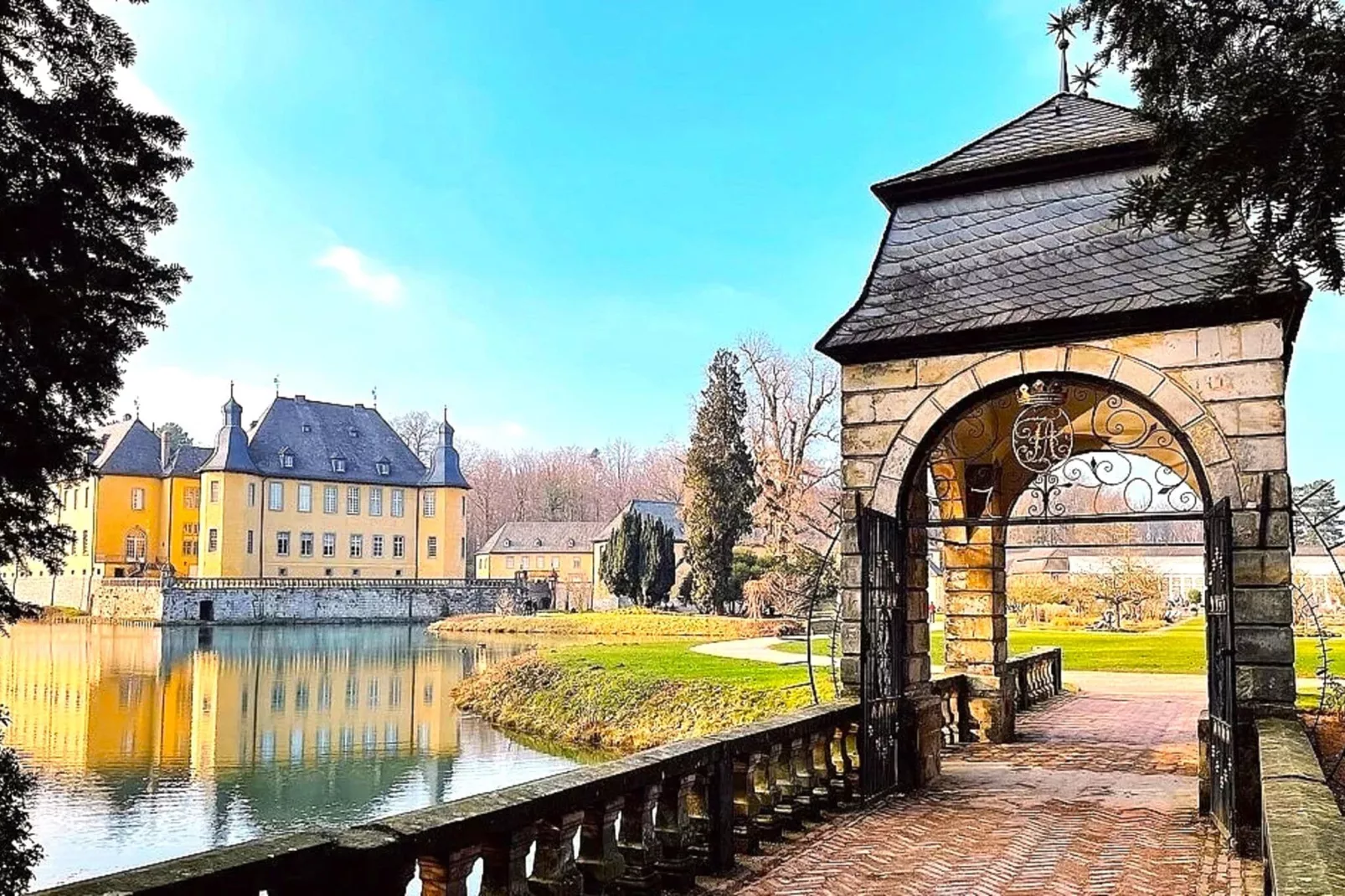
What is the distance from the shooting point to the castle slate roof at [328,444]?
48.6m

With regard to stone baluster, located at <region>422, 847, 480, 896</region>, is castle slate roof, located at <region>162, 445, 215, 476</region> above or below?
above

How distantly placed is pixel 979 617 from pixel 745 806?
570cm

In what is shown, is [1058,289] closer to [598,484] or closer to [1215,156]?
[1215,156]

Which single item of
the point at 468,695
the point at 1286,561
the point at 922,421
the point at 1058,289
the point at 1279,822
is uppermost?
the point at 1058,289

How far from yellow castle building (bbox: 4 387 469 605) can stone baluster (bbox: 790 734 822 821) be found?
144ft

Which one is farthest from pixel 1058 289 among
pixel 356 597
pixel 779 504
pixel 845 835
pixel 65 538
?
pixel 356 597

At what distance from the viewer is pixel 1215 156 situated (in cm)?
300

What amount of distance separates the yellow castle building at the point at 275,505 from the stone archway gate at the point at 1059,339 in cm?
4349

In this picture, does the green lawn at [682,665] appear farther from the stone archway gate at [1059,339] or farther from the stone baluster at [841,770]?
the stone archway gate at [1059,339]

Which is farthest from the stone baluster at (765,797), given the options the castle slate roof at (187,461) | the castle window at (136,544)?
the castle window at (136,544)

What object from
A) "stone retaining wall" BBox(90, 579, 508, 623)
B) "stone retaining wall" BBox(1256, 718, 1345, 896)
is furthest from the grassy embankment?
"stone retaining wall" BBox(90, 579, 508, 623)

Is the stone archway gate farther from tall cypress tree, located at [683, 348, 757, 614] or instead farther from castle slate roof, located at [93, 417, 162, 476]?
castle slate roof, located at [93, 417, 162, 476]

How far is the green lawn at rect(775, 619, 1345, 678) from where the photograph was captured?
18438 millimetres

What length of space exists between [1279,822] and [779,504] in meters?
24.9
